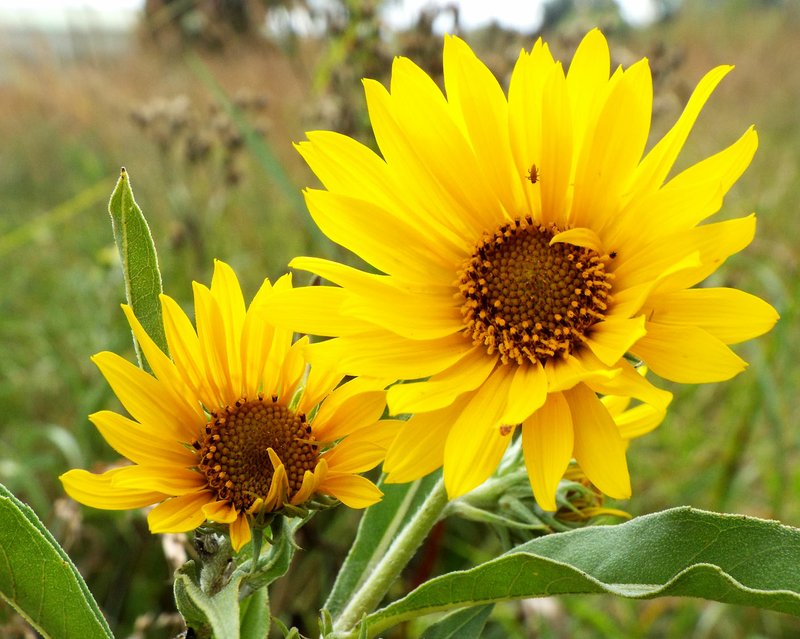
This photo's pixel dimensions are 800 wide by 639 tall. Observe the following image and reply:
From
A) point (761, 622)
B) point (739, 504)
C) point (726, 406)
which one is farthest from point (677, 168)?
point (761, 622)

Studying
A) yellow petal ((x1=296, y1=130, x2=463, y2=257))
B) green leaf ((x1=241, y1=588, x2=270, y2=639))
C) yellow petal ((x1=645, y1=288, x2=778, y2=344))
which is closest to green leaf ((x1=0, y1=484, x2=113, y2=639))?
green leaf ((x1=241, y1=588, x2=270, y2=639))

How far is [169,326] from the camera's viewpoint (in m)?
0.98

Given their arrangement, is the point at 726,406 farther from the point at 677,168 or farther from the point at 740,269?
the point at 677,168

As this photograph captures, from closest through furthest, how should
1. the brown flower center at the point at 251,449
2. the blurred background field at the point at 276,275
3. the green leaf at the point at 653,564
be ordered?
the green leaf at the point at 653,564 < the brown flower center at the point at 251,449 < the blurred background field at the point at 276,275

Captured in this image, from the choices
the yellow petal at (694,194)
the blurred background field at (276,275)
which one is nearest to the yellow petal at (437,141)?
the yellow petal at (694,194)

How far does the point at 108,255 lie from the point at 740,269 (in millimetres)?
2924

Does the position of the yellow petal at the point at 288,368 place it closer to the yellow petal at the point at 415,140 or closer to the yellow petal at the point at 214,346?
the yellow petal at the point at 214,346

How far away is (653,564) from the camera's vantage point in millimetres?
933

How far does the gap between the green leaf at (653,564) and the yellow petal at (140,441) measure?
12.3 inches

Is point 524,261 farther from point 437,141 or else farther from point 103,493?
point 103,493

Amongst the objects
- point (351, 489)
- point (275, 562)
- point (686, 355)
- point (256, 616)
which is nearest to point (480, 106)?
point (686, 355)

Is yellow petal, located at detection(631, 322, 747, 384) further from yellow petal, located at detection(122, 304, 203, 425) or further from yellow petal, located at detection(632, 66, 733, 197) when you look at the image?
yellow petal, located at detection(122, 304, 203, 425)

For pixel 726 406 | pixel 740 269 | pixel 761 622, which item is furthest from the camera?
pixel 740 269

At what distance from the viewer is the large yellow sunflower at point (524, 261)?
906 millimetres
